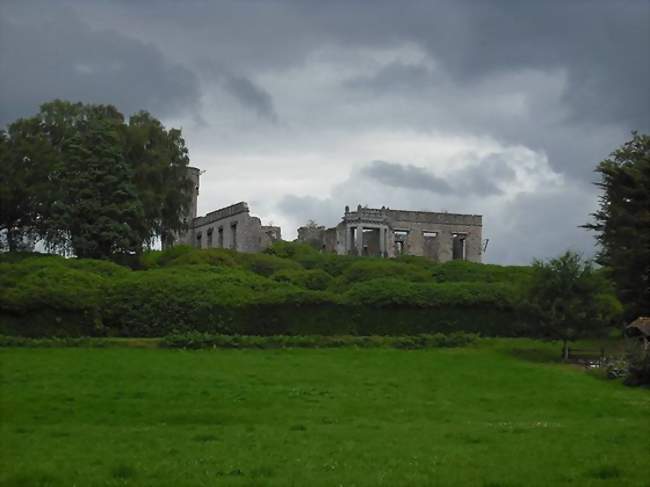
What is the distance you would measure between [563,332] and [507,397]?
14.8 m

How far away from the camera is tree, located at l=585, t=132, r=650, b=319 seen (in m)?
45.6

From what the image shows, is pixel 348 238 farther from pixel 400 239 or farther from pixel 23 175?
pixel 23 175

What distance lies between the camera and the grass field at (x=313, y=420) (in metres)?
15.3

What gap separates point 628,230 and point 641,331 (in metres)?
7.51

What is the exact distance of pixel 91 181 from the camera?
5719 centimetres

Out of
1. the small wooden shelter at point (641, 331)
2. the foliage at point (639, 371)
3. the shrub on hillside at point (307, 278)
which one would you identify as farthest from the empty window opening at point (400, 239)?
the foliage at point (639, 371)

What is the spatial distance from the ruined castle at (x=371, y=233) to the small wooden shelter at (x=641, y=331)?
34.8 meters

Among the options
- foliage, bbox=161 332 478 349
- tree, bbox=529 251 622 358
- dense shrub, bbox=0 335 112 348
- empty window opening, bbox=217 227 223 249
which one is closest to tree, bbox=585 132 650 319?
tree, bbox=529 251 622 358

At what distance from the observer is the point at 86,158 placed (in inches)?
2256

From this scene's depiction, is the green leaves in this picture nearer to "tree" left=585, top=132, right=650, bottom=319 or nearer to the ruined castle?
"tree" left=585, top=132, right=650, bottom=319

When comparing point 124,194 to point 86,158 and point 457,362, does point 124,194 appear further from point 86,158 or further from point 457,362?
point 457,362

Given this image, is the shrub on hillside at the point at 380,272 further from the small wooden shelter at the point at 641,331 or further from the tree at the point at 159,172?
the small wooden shelter at the point at 641,331

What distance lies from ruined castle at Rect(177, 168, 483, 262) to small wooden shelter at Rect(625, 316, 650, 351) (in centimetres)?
3485

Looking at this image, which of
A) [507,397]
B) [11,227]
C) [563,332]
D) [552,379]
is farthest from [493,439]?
[11,227]
